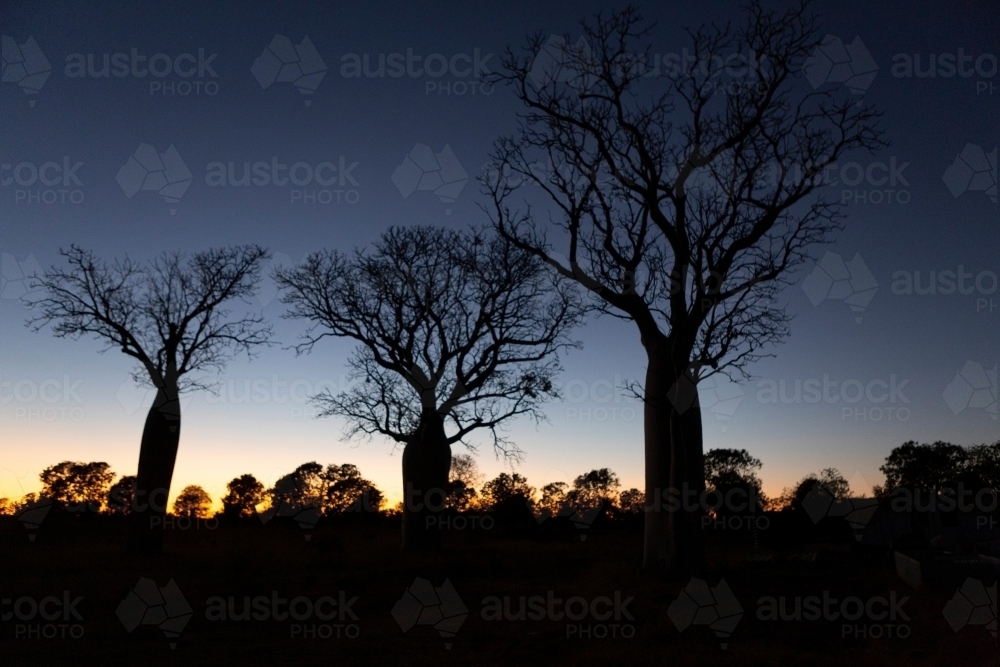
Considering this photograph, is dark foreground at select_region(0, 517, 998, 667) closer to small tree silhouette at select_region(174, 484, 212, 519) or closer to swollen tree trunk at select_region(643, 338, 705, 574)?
swollen tree trunk at select_region(643, 338, 705, 574)

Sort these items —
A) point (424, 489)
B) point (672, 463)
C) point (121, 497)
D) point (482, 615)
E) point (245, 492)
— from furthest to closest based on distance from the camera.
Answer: point (245, 492) < point (121, 497) < point (424, 489) < point (672, 463) < point (482, 615)

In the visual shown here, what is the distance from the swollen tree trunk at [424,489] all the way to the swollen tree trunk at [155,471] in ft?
15.9

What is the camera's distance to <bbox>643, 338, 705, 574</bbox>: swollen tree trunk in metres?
8.45

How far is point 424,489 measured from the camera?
47.0 feet

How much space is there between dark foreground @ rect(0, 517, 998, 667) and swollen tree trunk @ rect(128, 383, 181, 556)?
2401 millimetres

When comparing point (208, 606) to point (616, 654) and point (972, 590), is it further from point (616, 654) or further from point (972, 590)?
point (972, 590)

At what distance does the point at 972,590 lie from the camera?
280 inches

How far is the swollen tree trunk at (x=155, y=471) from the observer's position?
14.0 meters

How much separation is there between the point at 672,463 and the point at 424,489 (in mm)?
6945

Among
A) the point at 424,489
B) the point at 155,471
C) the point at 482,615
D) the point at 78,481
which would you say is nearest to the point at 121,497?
the point at 78,481

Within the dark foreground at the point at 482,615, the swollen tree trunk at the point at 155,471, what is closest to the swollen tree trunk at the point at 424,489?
the dark foreground at the point at 482,615

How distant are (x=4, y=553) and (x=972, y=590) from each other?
15.1m

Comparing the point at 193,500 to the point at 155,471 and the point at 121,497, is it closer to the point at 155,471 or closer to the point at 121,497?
the point at 121,497

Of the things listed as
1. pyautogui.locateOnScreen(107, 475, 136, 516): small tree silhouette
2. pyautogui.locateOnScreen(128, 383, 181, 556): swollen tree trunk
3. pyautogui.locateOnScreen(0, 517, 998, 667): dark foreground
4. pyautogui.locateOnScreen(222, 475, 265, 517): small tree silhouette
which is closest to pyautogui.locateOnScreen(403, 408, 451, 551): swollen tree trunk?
pyautogui.locateOnScreen(0, 517, 998, 667): dark foreground
